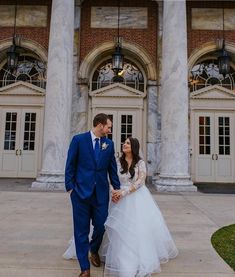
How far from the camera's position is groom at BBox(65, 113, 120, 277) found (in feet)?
11.4

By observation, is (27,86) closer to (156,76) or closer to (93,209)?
(156,76)

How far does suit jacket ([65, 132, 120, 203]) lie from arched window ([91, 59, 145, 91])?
11.2 m

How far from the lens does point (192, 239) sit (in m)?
5.05

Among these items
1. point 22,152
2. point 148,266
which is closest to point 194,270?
point 148,266

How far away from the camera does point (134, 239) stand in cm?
363

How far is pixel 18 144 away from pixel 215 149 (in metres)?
8.67

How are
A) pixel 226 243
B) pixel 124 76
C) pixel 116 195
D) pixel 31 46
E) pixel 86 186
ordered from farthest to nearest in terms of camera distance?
pixel 124 76 → pixel 31 46 → pixel 226 243 → pixel 116 195 → pixel 86 186

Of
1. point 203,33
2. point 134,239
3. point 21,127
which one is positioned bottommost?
point 134,239

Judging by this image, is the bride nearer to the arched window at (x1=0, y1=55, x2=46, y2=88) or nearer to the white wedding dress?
the white wedding dress

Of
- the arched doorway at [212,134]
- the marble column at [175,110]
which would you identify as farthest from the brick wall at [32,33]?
the arched doorway at [212,134]

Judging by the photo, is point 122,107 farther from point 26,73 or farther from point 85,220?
point 85,220

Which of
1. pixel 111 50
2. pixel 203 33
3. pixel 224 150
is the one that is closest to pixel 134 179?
pixel 224 150

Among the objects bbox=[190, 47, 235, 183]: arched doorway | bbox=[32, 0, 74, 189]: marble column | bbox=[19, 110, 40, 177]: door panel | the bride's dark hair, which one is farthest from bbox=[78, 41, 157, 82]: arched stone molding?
the bride's dark hair

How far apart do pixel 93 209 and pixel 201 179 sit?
36.5 feet
